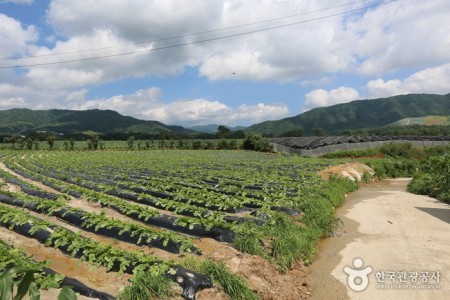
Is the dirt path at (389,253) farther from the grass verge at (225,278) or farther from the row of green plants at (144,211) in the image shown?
the row of green plants at (144,211)

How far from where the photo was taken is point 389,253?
7.86 metres

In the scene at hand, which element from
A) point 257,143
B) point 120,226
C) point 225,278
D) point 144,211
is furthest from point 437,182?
point 257,143

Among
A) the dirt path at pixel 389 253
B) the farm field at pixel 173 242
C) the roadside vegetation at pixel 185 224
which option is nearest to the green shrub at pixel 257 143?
the roadside vegetation at pixel 185 224

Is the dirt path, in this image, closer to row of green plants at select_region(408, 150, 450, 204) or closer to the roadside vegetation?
the roadside vegetation

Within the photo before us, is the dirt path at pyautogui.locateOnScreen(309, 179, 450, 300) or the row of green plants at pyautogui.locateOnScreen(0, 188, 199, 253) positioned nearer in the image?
the dirt path at pyautogui.locateOnScreen(309, 179, 450, 300)

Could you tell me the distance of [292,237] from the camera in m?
7.87

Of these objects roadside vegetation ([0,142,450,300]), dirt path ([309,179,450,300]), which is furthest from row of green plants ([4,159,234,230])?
dirt path ([309,179,450,300])

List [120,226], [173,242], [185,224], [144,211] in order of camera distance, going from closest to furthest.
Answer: [173,242] → [120,226] → [185,224] → [144,211]

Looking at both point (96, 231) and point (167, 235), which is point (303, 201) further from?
point (96, 231)

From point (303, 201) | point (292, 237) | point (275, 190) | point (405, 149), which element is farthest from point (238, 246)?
point (405, 149)

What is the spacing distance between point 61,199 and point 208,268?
26.6ft

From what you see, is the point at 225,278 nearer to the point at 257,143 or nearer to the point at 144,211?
the point at 144,211

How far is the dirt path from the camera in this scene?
612cm

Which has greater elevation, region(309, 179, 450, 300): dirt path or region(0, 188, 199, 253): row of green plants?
region(0, 188, 199, 253): row of green plants
